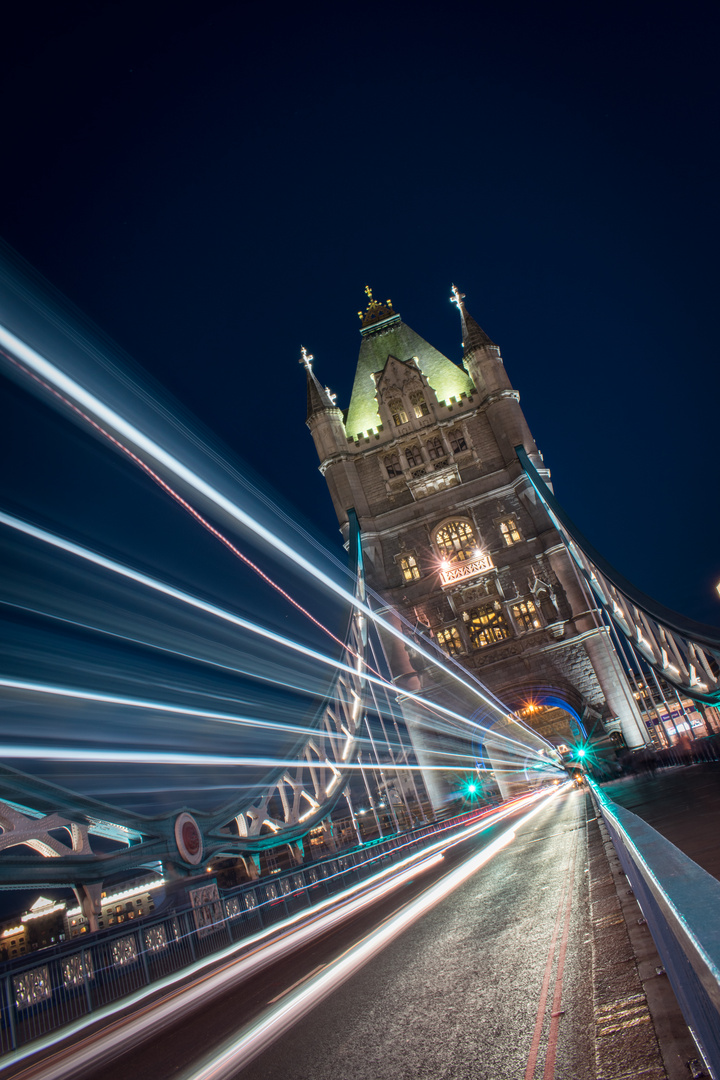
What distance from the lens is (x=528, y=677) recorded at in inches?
1351

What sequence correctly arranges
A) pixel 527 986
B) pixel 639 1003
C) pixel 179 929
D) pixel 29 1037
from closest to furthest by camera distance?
pixel 639 1003 → pixel 527 986 → pixel 29 1037 → pixel 179 929

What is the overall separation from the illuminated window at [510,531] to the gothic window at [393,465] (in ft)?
23.8

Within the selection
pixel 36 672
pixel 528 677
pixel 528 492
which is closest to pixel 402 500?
pixel 528 492

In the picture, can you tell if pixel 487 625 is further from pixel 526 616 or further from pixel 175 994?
pixel 175 994

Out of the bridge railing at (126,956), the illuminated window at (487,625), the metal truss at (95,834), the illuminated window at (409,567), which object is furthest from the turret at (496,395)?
the bridge railing at (126,956)

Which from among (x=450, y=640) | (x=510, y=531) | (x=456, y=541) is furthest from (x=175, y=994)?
(x=510, y=531)

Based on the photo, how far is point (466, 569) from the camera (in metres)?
36.2

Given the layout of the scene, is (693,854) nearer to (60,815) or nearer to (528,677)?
(60,815)

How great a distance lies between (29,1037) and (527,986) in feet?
22.2

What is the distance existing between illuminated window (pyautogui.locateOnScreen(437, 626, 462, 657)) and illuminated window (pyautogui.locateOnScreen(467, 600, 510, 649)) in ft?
2.47

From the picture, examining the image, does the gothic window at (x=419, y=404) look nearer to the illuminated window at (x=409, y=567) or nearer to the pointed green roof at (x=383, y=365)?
the pointed green roof at (x=383, y=365)

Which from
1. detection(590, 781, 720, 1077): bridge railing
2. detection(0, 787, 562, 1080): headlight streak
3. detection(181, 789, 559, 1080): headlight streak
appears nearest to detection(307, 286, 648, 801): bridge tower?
detection(0, 787, 562, 1080): headlight streak

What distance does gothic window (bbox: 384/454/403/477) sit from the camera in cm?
4044

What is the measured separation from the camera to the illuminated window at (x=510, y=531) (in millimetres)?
36719
